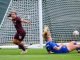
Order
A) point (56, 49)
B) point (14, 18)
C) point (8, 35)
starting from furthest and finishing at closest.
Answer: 1. point (8, 35)
2. point (14, 18)
3. point (56, 49)

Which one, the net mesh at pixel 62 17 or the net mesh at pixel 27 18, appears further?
the net mesh at pixel 62 17

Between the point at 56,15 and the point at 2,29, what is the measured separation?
2431 mm

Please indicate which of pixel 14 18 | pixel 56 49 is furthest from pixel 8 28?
pixel 56 49

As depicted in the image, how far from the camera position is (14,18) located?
1255 centimetres

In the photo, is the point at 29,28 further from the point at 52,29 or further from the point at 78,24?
the point at 78,24

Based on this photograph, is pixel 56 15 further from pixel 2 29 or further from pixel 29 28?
pixel 2 29

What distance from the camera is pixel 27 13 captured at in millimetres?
17016

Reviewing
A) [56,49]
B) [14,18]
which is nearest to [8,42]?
[14,18]

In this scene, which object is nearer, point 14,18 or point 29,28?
point 14,18

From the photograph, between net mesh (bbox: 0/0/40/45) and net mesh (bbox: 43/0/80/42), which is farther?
net mesh (bbox: 43/0/80/42)

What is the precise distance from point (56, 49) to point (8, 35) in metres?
5.83

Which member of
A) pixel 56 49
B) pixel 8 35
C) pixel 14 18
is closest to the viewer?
pixel 56 49

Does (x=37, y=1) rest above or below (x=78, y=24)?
above

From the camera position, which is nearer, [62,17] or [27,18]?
[27,18]
